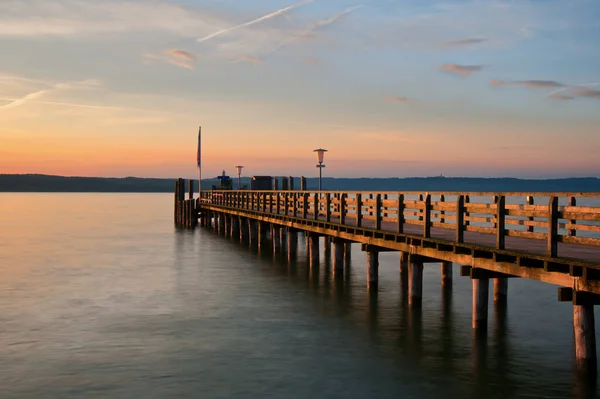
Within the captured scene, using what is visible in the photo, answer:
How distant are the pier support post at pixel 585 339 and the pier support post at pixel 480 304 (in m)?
3.34

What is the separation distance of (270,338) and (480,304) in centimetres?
481

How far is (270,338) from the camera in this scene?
55.9ft

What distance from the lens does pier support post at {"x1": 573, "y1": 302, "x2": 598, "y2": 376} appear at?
41.8 feet

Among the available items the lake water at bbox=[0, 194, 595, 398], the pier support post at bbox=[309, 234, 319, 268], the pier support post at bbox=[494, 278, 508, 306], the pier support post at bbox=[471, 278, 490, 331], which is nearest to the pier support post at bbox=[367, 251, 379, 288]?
the lake water at bbox=[0, 194, 595, 398]

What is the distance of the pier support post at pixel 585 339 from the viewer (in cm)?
1274

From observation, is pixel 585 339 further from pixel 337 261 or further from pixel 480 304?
pixel 337 261

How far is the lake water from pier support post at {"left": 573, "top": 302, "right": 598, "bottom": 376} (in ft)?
1.02

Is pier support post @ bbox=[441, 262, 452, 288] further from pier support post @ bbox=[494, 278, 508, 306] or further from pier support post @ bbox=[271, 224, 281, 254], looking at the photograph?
pier support post @ bbox=[271, 224, 281, 254]

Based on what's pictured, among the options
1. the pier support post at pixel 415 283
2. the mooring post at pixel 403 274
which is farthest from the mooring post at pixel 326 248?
the pier support post at pixel 415 283

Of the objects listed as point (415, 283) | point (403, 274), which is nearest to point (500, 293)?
point (415, 283)

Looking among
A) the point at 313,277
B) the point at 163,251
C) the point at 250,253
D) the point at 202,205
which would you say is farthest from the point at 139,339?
the point at 202,205

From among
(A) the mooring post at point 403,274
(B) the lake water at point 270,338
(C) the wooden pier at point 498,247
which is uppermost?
(C) the wooden pier at point 498,247

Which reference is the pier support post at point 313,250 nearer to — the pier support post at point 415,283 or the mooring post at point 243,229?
the pier support post at point 415,283

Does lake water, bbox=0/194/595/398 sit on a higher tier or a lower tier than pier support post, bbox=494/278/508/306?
lower
